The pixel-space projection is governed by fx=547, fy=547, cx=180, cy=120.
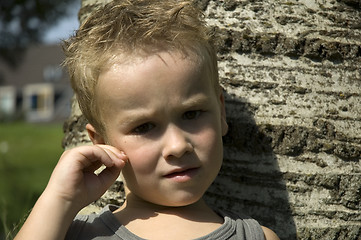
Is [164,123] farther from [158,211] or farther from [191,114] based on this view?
[158,211]

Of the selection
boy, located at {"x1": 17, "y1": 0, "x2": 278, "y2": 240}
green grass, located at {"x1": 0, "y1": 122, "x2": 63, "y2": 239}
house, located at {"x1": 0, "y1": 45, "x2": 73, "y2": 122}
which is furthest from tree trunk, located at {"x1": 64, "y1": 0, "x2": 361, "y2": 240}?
house, located at {"x1": 0, "y1": 45, "x2": 73, "y2": 122}

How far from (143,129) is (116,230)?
0.37 meters

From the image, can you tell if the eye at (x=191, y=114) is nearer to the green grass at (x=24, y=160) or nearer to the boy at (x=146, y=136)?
the boy at (x=146, y=136)

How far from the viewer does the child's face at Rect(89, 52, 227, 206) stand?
1848mm

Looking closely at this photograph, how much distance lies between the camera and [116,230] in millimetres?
1917

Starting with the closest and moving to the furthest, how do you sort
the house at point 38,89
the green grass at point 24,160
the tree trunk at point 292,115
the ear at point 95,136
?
the ear at point 95,136, the tree trunk at point 292,115, the green grass at point 24,160, the house at point 38,89

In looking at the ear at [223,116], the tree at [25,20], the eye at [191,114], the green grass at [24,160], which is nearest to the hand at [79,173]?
the eye at [191,114]

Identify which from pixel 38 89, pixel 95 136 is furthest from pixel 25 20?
pixel 38 89

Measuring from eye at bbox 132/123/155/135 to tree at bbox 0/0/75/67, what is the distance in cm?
591

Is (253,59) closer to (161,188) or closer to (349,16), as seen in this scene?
(349,16)

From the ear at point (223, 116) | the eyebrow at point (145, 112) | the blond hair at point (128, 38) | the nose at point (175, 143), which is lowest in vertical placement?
the ear at point (223, 116)

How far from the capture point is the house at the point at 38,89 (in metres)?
44.2

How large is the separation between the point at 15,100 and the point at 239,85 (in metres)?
46.1

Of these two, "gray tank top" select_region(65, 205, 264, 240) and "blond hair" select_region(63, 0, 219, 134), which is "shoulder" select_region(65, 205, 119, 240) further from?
"blond hair" select_region(63, 0, 219, 134)
